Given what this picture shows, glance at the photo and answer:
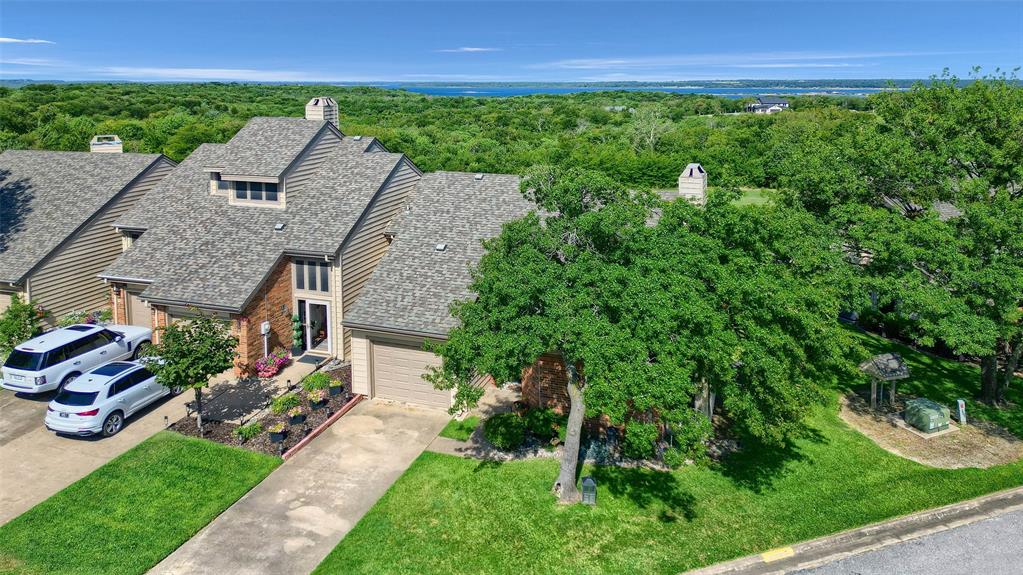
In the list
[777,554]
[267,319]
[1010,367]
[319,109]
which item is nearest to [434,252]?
[267,319]

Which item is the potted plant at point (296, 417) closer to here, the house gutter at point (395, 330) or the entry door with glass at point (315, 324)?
the house gutter at point (395, 330)

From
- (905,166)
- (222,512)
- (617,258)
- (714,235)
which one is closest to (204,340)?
(222,512)

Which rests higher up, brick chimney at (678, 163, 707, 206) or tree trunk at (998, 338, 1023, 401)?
brick chimney at (678, 163, 707, 206)

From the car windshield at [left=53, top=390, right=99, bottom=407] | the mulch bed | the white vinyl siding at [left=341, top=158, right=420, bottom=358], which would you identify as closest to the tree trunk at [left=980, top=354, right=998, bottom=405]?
the white vinyl siding at [left=341, top=158, right=420, bottom=358]

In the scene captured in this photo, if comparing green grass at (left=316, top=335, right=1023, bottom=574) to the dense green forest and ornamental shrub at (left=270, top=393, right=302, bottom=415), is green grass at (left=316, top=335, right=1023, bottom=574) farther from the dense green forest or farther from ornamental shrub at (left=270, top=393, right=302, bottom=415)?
the dense green forest

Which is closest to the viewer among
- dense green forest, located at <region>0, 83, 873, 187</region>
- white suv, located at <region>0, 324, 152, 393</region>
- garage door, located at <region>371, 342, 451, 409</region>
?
white suv, located at <region>0, 324, 152, 393</region>

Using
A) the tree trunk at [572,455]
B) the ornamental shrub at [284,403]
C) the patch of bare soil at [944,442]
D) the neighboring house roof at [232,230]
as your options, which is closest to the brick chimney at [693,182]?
the patch of bare soil at [944,442]
